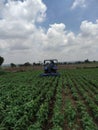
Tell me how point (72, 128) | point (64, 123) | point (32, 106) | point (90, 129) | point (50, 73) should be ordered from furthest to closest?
point (50, 73) → point (32, 106) → point (64, 123) → point (72, 128) → point (90, 129)

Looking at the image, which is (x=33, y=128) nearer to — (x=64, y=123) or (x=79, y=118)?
(x=64, y=123)

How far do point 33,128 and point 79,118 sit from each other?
217 cm

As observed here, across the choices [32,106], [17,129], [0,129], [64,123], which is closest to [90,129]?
[64,123]

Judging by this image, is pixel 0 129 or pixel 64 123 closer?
pixel 0 129

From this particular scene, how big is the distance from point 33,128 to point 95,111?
→ 10.0ft

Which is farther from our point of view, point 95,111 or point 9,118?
point 95,111

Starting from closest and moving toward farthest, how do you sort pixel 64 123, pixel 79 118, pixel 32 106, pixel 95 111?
pixel 64 123, pixel 79 118, pixel 95 111, pixel 32 106

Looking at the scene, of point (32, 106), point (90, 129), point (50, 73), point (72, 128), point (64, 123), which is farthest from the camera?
point (50, 73)

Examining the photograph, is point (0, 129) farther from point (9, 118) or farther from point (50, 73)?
point (50, 73)

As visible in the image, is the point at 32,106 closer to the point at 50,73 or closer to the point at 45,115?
the point at 45,115

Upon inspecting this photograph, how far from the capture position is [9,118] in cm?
790

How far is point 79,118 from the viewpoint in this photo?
330 inches

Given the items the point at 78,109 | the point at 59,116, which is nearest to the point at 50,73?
the point at 78,109

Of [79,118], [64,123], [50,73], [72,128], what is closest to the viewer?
[72,128]
